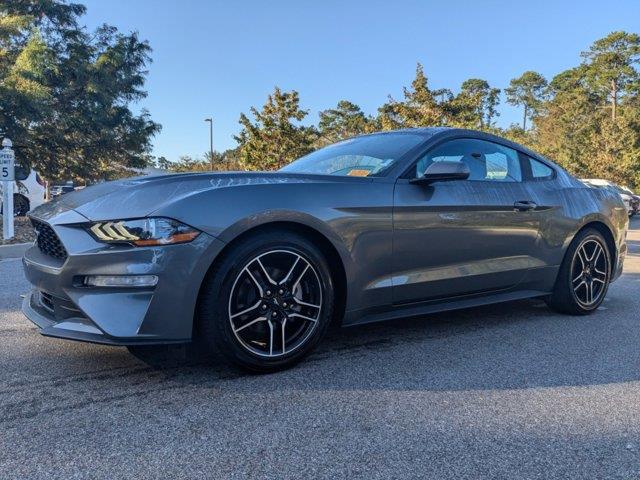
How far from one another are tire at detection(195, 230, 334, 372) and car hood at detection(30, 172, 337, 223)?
34cm

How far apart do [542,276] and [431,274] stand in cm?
123

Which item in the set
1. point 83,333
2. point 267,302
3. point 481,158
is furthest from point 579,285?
point 83,333

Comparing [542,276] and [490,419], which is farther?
[542,276]

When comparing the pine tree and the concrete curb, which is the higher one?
the pine tree

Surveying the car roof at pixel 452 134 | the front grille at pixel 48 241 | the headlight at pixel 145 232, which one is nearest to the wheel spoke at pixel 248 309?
the headlight at pixel 145 232

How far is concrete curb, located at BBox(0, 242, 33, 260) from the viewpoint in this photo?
7953mm

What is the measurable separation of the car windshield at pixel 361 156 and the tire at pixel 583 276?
168 cm

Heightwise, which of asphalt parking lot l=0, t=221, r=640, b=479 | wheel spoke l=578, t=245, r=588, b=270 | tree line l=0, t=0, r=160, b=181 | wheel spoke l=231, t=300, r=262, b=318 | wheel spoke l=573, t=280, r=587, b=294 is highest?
tree line l=0, t=0, r=160, b=181

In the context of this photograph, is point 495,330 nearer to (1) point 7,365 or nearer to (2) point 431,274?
(2) point 431,274

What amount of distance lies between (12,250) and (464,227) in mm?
7310

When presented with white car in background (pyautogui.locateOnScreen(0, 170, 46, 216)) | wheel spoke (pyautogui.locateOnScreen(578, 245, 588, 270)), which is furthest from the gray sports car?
white car in background (pyautogui.locateOnScreen(0, 170, 46, 216))

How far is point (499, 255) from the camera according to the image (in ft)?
12.5

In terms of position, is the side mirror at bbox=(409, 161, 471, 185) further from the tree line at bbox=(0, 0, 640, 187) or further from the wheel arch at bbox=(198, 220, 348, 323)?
the tree line at bbox=(0, 0, 640, 187)

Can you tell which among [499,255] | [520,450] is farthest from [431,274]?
[520,450]
